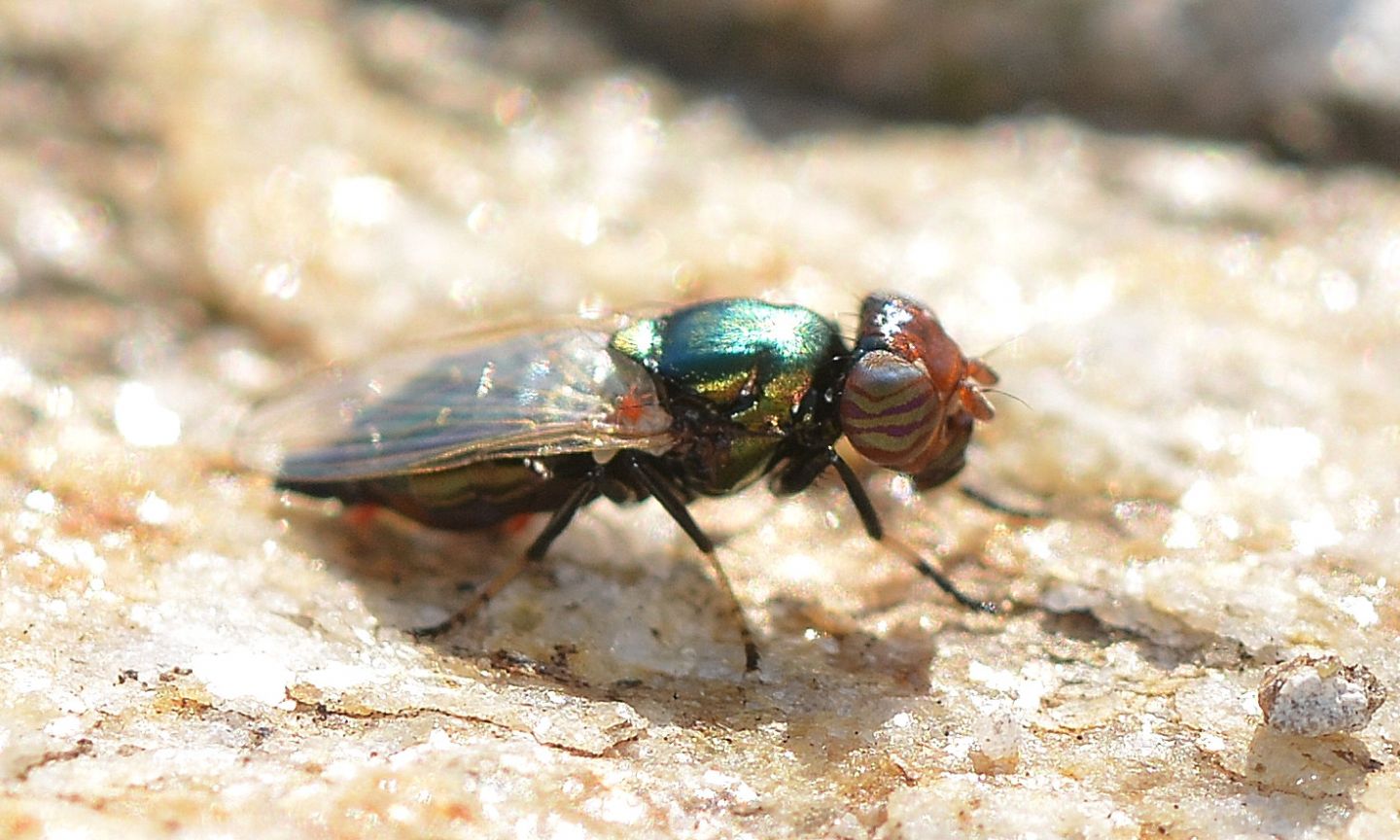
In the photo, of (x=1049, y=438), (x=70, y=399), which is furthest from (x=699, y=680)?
(x=70, y=399)

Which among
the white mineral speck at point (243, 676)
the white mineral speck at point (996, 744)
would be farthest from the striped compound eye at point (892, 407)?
the white mineral speck at point (243, 676)

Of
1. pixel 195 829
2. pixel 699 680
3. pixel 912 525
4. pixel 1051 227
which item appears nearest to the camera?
pixel 195 829

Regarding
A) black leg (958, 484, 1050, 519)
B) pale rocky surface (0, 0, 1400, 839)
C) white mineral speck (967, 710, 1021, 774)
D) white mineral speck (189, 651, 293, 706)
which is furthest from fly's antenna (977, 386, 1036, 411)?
white mineral speck (189, 651, 293, 706)

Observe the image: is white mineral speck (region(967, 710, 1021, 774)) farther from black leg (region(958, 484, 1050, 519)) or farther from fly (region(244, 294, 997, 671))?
black leg (region(958, 484, 1050, 519))

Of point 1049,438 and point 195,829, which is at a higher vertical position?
point 1049,438

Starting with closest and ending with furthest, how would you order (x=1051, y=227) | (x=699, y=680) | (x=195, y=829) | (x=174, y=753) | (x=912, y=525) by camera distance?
(x=195, y=829), (x=174, y=753), (x=699, y=680), (x=912, y=525), (x=1051, y=227)

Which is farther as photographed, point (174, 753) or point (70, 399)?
point (70, 399)

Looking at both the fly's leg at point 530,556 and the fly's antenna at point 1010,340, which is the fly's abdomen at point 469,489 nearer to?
the fly's leg at point 530,556

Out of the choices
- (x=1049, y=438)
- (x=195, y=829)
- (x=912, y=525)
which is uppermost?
(x=1049, y=438)

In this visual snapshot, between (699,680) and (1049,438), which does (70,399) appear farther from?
(1049,438)
